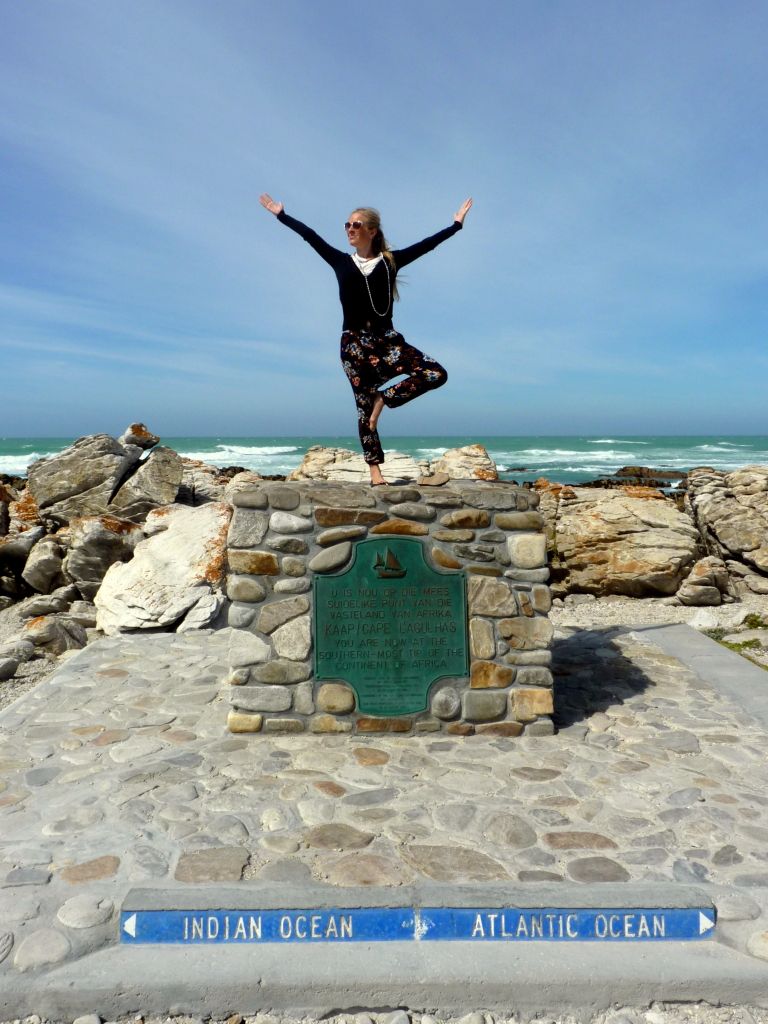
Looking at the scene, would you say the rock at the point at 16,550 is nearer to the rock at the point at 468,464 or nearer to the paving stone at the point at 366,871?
Result: the rock at the point at 468,464

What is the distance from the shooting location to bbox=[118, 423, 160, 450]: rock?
12821mm

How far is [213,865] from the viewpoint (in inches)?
123

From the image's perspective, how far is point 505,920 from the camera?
108 inches

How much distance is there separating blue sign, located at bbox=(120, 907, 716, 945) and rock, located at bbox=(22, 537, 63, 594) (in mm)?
7965

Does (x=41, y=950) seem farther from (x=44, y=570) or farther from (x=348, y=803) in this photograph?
(x=44, y=570)

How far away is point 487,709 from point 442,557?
3.22 feet

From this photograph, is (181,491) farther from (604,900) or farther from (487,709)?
(604,900)

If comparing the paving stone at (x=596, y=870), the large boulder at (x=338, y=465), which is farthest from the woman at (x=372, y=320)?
the large boulder at (x=338, y=465)

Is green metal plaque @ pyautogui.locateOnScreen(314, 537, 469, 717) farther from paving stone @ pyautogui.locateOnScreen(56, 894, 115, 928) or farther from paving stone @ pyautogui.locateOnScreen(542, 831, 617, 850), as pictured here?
paving stone @ pyautogui.locateOnScreen(56, 894, 115, 928)

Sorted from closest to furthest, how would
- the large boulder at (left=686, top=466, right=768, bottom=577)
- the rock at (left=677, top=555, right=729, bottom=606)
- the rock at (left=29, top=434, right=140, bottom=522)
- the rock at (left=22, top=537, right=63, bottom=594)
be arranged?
the rock at (left=677, top=555, right=729, bottom=606) → the large boulder at (left=686, top=466, right=768, bottom=577) → the rock at (left=22, top=537, right=63, bottom=594) → the rock at (left=29, top=434, right=140, bottom=522)

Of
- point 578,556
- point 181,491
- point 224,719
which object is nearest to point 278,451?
point 181,491

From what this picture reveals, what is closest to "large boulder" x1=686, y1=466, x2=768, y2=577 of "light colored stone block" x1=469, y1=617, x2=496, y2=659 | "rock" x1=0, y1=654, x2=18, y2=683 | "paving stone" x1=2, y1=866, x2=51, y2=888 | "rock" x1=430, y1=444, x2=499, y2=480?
"rock" x1=430, y1=444, x2=499, y2=480

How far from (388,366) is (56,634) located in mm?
4798

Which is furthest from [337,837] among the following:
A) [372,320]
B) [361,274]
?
[361,274]
